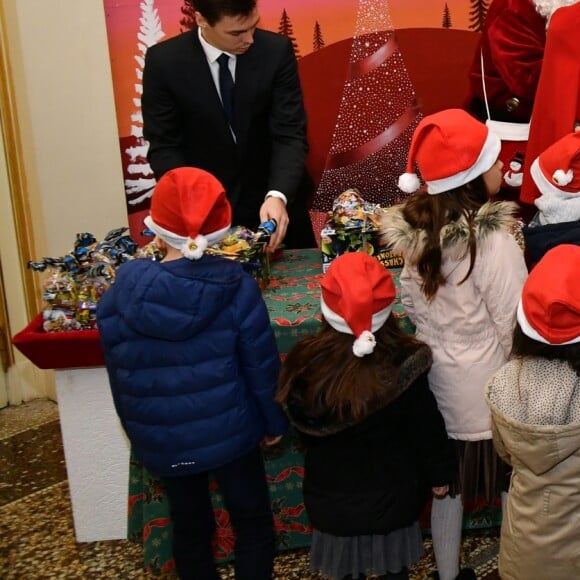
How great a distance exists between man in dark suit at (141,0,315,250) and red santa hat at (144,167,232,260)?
701 mm

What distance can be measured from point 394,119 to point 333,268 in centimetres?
182

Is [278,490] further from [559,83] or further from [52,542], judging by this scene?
[559,83]

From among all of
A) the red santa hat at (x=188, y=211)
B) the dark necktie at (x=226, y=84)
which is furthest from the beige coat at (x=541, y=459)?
the dark necktie at (x=226, y=84)

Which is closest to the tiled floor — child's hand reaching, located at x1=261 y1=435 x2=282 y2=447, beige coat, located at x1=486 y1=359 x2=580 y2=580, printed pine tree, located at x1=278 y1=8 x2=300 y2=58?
child's hand reaching, located at x1=261 y1=435 x2=282 y2=447

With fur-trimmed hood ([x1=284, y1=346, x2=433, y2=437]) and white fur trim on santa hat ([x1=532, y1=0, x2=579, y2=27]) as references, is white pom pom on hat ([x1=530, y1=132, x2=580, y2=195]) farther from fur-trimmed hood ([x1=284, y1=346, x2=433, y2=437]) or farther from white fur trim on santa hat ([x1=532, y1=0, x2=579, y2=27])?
white fur trim on santa hat ([x1=532, y1=0, x2=579, y2=27])

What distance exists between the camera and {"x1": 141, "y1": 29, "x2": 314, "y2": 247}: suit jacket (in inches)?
104

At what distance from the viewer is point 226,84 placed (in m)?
2.64

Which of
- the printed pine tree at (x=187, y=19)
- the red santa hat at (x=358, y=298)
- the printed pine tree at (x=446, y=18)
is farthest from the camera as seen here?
the printed pine tree at (x=446, y=18)

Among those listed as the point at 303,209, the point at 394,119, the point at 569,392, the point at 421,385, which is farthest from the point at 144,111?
the point at 569,392

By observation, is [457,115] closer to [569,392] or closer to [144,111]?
[569,392]

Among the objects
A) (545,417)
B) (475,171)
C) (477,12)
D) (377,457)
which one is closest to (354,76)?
(477,12)

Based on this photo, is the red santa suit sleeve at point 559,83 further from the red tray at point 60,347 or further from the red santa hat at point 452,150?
the red tray at point 60,347

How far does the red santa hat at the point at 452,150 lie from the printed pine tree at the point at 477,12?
1.63 metres

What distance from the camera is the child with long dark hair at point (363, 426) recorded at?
67.9 inches
